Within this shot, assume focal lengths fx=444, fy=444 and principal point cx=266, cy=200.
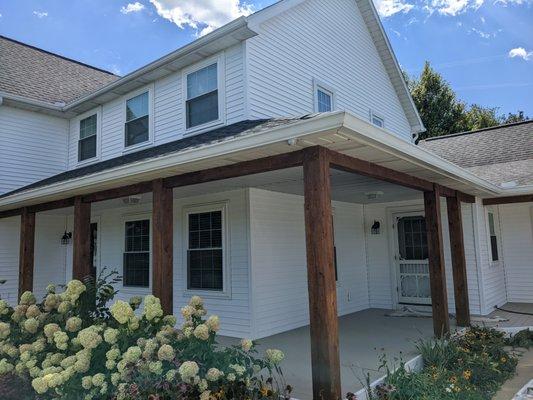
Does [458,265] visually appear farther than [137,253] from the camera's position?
No

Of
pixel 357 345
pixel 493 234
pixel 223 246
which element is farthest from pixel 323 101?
pixel 357 345

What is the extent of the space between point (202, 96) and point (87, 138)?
170 inches

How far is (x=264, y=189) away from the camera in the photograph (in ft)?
25.3

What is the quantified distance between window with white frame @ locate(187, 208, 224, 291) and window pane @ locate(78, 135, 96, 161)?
3901 millimetres

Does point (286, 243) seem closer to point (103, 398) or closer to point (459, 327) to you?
point (459, 327)

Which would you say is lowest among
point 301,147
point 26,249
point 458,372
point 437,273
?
point 458,372

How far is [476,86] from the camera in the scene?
3516 centimetres

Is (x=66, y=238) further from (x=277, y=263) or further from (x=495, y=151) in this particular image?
(x=495, y=151)

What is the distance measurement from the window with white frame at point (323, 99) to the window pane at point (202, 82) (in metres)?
2.26

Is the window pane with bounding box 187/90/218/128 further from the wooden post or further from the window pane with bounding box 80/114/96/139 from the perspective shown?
the wooden post

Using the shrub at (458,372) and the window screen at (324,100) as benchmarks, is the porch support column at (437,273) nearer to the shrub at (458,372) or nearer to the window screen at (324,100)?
the shrub at (458,372)

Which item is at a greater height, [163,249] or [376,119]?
[376,119]

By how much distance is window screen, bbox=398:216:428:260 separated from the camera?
9555 millimetres

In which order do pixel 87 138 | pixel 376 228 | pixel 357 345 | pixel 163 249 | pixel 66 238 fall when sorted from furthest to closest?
pixel 66 238, pixel 87 138, pixel 376 228, pixel 357 345, pixel 163 249
